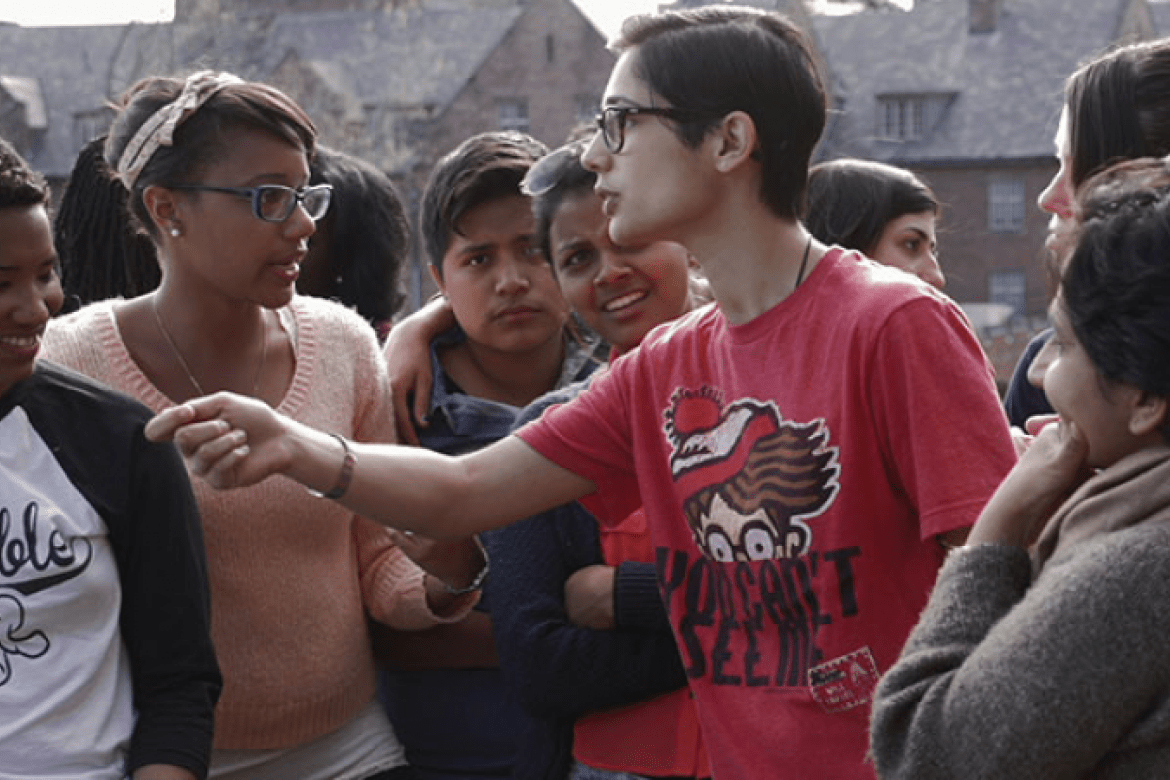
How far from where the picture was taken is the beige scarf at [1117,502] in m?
2.23

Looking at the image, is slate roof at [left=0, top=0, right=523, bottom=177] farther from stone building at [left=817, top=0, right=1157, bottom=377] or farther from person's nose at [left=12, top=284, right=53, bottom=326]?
person's nose at [left=12, top=284, right=53, bottom=326]

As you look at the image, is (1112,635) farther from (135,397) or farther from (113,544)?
(135,397)

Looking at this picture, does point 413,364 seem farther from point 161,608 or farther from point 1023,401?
point 1023,401

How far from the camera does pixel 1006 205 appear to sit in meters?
47.3

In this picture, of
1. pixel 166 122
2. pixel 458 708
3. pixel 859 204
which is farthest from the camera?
pixel 859 204

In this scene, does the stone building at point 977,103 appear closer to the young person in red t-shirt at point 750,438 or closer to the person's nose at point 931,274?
the person's nose at point 931,274

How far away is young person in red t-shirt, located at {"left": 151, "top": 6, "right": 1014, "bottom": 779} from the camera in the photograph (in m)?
2.72

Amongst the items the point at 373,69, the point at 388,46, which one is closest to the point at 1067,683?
the point at 373,69

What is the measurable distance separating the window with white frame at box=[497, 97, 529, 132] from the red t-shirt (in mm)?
45277

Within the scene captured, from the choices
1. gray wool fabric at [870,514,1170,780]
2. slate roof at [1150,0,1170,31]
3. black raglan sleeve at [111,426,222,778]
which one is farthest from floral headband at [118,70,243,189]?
slate roof at [1150,0,1170,31]

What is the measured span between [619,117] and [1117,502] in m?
1.19

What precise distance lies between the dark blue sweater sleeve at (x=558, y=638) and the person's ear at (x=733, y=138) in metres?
0.95

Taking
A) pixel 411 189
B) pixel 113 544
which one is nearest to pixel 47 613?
pixel 113 544

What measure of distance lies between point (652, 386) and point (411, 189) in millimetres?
39190
